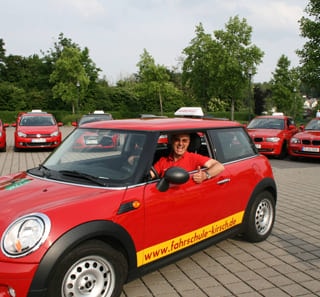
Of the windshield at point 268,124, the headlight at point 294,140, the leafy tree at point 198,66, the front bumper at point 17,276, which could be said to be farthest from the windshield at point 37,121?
the leafy tree at point 198,66

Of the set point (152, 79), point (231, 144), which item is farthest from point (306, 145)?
point (152, 79)

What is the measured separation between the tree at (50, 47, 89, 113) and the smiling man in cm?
3696

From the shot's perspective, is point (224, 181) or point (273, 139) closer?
point (224, 181)

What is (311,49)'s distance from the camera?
2164 cm

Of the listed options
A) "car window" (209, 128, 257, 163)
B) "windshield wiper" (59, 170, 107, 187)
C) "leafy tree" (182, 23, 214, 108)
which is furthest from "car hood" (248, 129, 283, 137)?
"leafy tree" (182, 23, 214, 108)

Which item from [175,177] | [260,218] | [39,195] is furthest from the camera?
[260,218]

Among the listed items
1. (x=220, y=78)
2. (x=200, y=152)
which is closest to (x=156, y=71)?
(x=220, y=78)

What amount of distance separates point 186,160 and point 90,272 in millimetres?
1561

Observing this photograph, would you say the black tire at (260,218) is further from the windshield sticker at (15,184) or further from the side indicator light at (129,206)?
the windshield sticker at (15,184)

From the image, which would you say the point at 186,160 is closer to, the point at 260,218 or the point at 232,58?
the point at 260,218

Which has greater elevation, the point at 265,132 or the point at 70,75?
the point at 70,75

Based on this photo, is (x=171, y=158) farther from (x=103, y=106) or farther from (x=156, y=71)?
(x=103, y=106)

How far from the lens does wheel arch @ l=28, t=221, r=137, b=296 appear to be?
8.25 feet

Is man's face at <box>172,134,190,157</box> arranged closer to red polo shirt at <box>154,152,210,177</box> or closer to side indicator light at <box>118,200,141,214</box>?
red polo shirt at <box>154,152,210,177</box>
